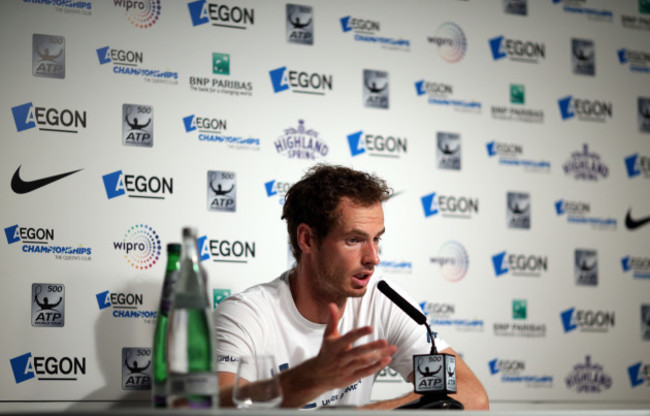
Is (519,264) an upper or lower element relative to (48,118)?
lower

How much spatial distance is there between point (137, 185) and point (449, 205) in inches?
52.4

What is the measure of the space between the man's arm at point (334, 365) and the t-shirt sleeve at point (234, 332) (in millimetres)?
420

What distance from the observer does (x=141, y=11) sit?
2.79 metres

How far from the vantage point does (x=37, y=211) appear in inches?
100

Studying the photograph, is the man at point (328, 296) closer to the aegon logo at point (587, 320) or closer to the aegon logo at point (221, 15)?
the aegon logo at point (221, 15)

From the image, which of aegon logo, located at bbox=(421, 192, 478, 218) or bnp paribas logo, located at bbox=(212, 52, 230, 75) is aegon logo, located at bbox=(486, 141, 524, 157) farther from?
bnp paribas logo, located at bbox=(212, 52, 230, 75)

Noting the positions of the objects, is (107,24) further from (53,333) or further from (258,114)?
(53,333)

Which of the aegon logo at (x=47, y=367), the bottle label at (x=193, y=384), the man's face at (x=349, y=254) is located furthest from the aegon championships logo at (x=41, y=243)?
the bottle label at (x=193, y=384)

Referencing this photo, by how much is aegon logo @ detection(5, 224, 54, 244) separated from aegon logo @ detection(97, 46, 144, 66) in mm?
671

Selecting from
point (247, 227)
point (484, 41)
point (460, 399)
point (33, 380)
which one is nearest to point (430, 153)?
point (484, 41)

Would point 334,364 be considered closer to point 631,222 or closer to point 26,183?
point 26,183

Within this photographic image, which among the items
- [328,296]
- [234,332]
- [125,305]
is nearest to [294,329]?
[328,296]

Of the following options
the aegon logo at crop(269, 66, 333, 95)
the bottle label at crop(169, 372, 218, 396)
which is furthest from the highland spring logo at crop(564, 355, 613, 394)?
the bottle label at crop(169, 372, 218, 396)

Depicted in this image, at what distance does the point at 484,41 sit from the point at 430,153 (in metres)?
0.62
